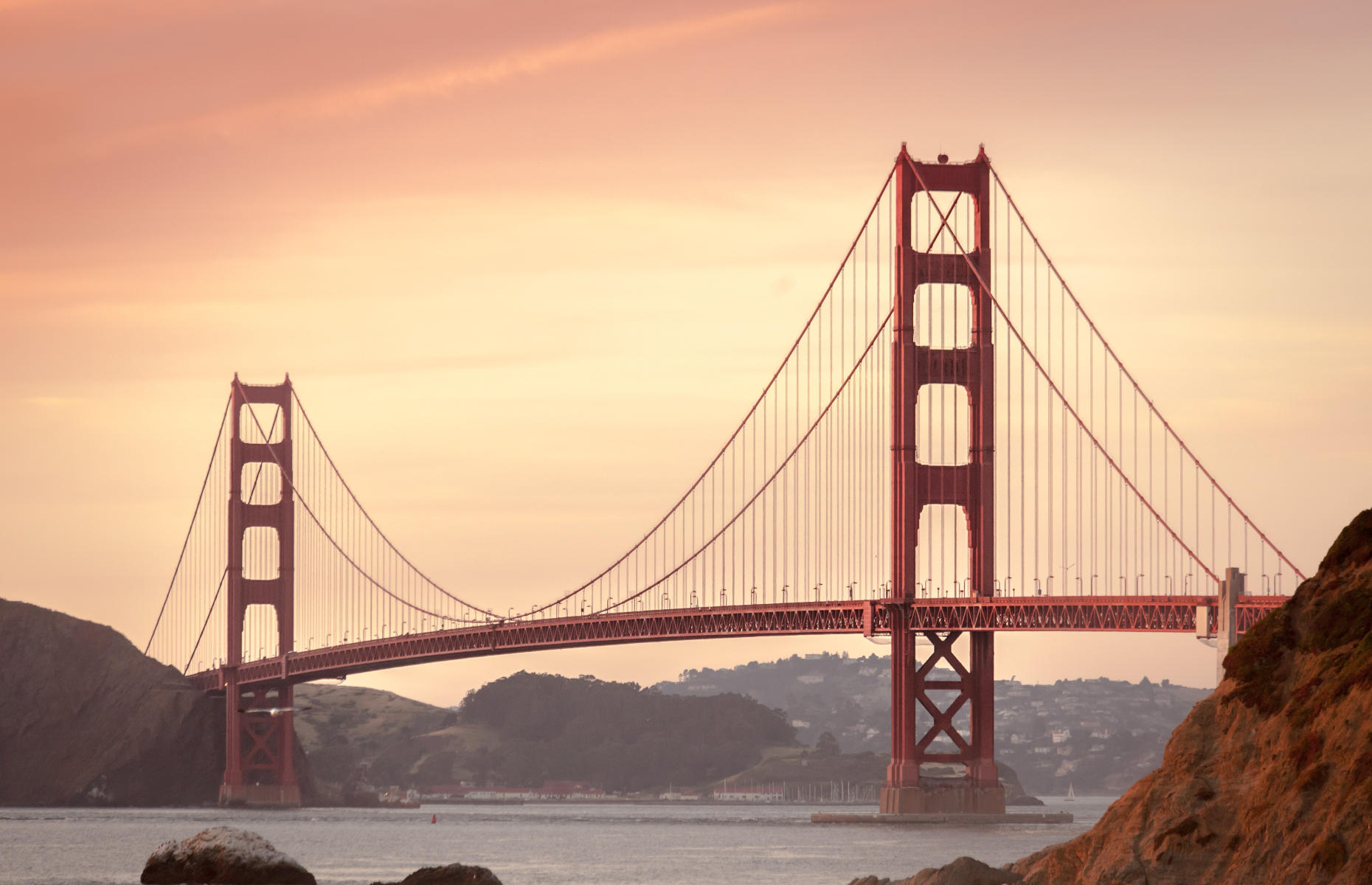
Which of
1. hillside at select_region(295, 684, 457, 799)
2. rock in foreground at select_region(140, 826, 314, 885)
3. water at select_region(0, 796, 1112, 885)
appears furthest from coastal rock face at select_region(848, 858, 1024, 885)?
hillside at select_region(295, 684, 457, 799)

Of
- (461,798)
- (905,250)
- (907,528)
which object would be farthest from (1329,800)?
(461,798)

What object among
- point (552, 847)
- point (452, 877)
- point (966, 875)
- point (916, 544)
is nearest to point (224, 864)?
point (452, 877)

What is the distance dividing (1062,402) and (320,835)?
2770cm

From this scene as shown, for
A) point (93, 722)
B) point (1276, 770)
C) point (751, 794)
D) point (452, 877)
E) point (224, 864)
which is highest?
point (93, 722)

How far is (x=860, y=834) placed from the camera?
70625 millimetres

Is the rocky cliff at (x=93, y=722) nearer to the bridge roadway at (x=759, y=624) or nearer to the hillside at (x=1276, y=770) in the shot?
the bridge roadway at (x=759, y=624)

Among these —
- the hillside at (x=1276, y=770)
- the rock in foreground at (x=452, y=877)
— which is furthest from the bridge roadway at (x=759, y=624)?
the hillside at (x=1276, y=770)

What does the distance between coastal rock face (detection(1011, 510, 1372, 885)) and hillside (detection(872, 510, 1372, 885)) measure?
→ 0.05ft

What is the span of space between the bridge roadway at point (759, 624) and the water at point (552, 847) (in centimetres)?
591

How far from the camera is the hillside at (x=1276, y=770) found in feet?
72.1

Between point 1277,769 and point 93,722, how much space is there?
10522cm

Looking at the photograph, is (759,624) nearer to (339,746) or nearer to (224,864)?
(224,864)

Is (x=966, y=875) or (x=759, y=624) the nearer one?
(x=966, y=875)

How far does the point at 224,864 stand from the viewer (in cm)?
4241
